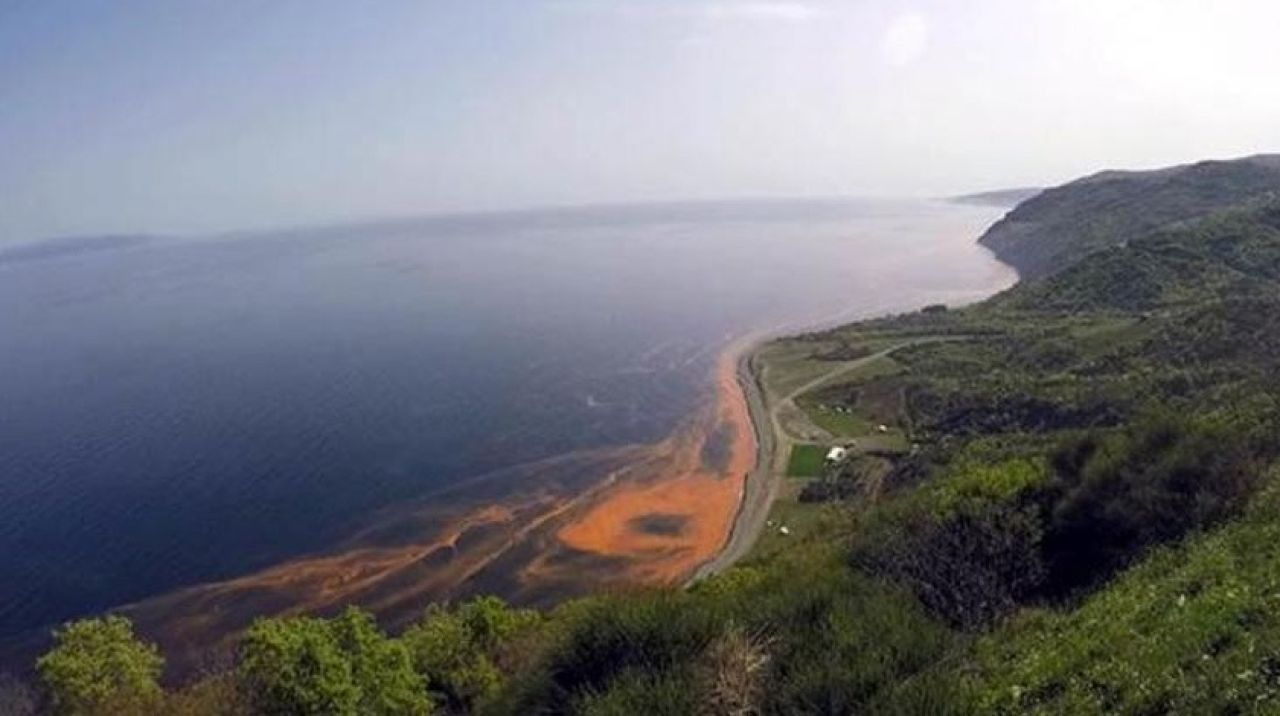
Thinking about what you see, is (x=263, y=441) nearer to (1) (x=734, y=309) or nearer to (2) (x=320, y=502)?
(2) (x=320, y=502)

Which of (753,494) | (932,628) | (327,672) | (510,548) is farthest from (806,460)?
(932,628)

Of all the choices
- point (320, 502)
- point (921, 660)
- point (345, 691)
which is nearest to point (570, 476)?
point (320, 502)

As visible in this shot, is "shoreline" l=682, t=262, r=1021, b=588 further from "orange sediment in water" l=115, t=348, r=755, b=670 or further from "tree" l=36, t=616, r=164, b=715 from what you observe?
"tree" l=36, t=616, r=164, b=715

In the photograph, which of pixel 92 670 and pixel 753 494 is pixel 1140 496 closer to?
pixel 92 670

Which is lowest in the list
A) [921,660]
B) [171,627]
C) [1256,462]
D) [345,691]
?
[171,627]

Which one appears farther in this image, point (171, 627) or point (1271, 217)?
point (1271, 217)
